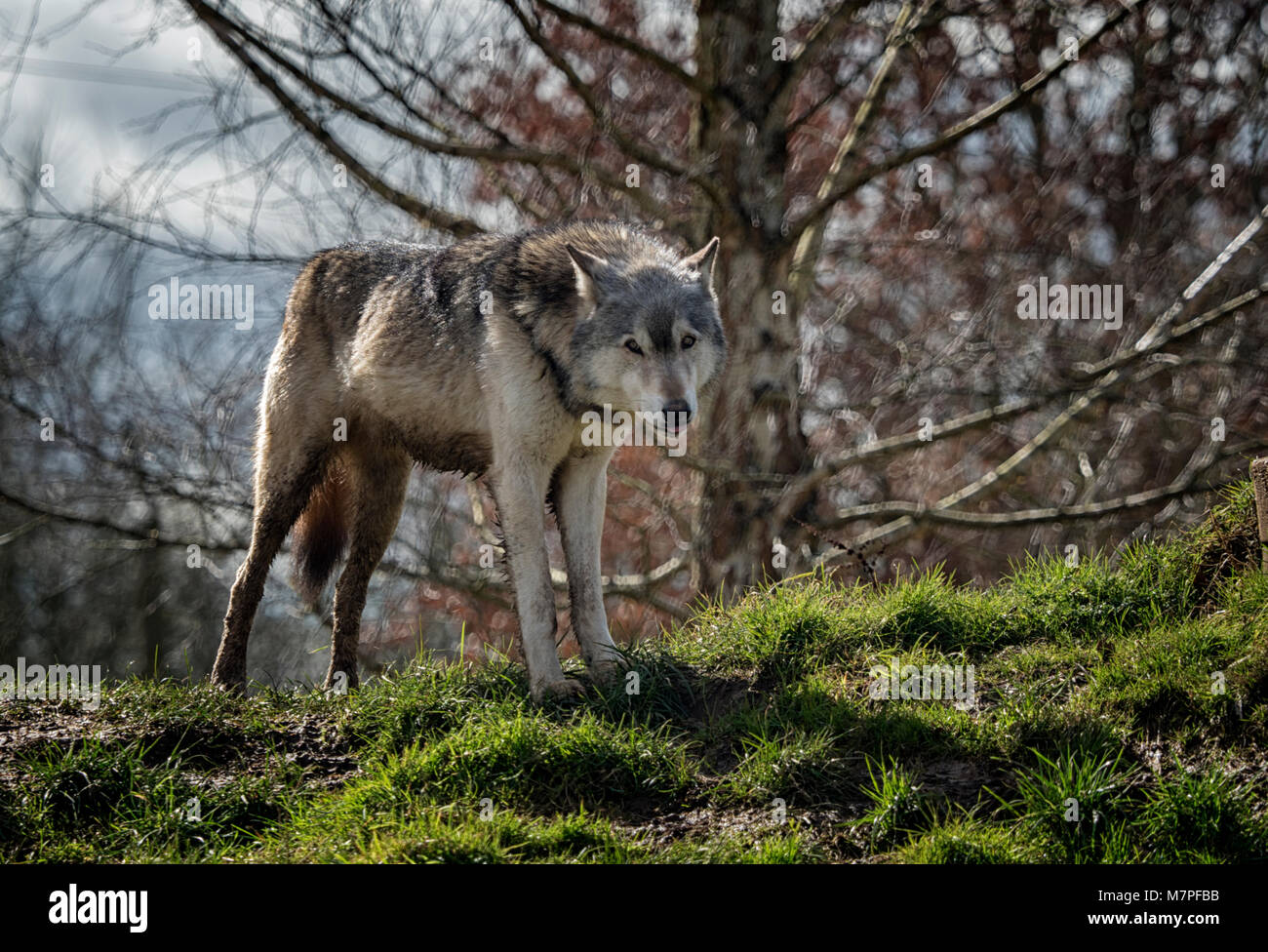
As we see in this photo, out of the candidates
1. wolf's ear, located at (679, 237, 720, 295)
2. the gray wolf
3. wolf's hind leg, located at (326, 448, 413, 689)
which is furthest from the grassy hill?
wolf's ear, located at (679, 237, 720, 295)

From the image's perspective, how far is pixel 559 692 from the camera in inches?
214

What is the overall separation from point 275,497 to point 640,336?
270cm

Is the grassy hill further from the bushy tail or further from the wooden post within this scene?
the bushy tail

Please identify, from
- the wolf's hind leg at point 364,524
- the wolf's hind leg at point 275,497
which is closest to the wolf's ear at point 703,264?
the wolf's hind leg at point 364,524

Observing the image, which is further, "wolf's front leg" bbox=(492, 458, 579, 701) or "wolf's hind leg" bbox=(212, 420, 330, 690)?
"wolf's hind leg" bbox=(212, 420, 330, 690)

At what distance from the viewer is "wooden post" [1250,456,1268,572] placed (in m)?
5.20

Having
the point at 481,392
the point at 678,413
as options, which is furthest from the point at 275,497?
the point at 678,413

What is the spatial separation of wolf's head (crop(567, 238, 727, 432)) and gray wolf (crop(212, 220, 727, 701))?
0.01 meters

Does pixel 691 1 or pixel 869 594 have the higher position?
pixel 691 1

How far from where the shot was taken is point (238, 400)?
9.61 m

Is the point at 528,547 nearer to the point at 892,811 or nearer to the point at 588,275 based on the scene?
the point at 588,275
